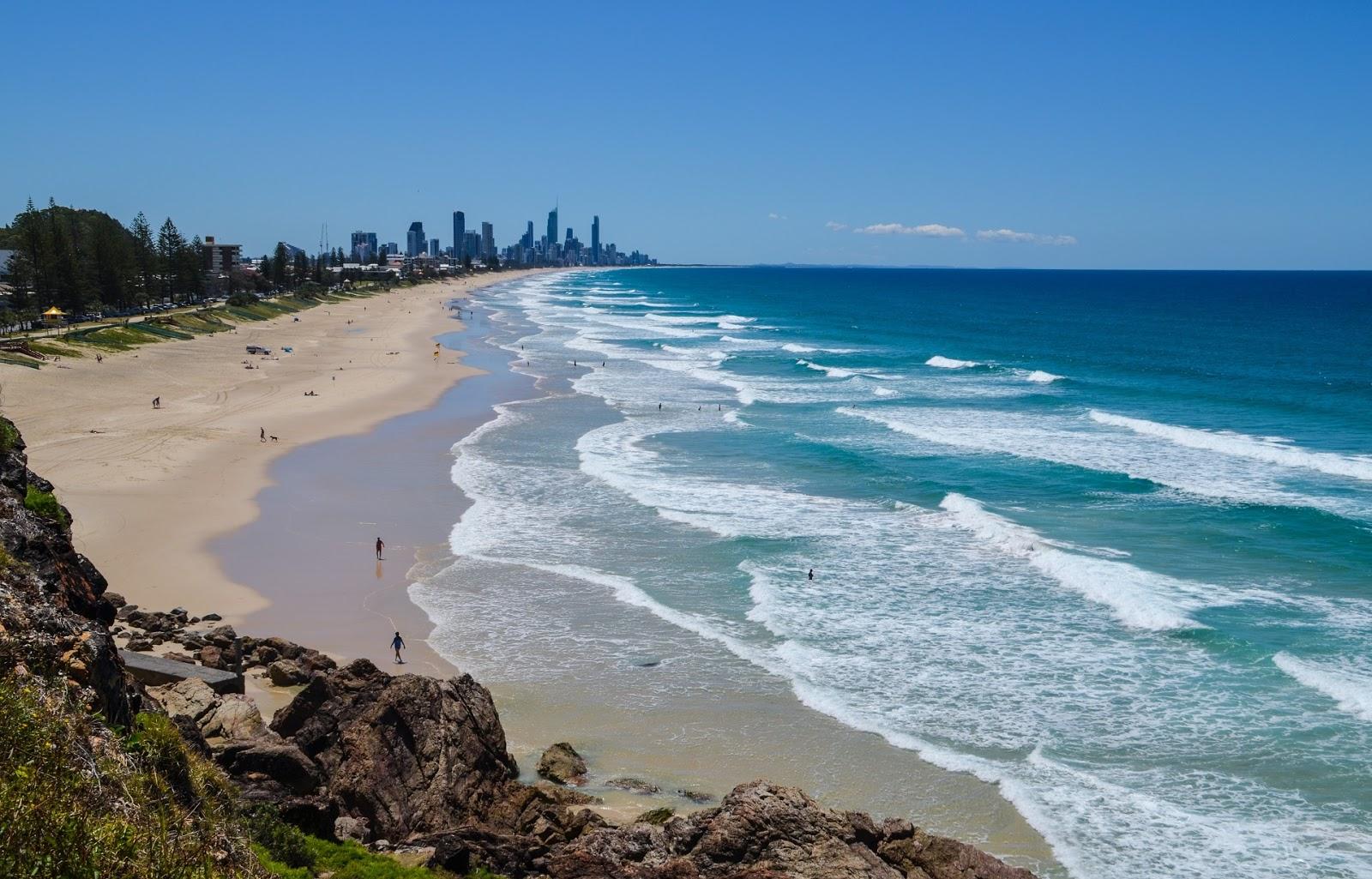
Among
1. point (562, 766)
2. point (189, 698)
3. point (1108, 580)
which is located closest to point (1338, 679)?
point (1108, 580)

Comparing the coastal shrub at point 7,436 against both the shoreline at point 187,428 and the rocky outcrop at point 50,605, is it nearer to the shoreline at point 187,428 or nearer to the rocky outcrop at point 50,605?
the rocky outcrop at point 50,605

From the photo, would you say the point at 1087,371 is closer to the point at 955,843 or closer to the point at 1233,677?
the point at 1233,677

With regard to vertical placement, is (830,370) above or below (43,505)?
below

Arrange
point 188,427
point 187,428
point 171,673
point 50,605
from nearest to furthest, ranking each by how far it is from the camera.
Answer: point 50,605
point 171,673
point 187,428
point 188,427

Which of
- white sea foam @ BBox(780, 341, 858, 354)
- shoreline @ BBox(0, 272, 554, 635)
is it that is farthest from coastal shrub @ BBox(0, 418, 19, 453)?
white sea foam @ BBox(780, 341, 858, 354)

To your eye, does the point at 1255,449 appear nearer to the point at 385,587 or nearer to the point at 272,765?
the point at 385,587

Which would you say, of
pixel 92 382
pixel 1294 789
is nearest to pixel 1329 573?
pixel 1294 789

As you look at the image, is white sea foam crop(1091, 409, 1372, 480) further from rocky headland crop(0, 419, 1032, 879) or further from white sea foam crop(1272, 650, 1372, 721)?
rocky headland crop(0, 419, 1032, 879)
